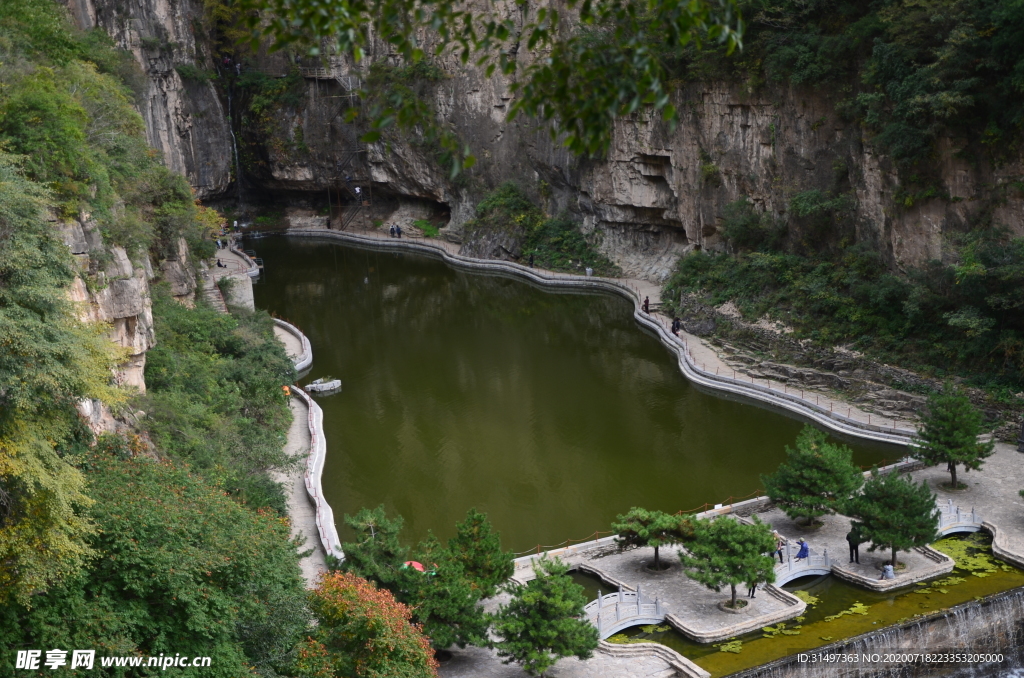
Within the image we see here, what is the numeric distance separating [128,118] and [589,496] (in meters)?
18.3

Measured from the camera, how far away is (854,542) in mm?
19688

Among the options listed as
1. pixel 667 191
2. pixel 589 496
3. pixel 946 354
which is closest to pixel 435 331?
pixel 667 191

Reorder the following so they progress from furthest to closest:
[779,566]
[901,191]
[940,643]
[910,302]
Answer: [901,191] < [910,302] < [779,566] < [940,643]

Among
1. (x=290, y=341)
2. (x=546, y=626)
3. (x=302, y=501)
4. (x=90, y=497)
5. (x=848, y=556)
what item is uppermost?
(x=90, y=497)

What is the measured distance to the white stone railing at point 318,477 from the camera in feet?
68.7

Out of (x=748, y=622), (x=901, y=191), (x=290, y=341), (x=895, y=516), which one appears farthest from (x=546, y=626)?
(x=290, y=341)

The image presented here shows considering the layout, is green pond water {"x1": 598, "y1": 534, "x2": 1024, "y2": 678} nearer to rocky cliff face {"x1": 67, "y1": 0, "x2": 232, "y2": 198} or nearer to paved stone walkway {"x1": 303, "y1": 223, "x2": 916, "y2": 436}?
paved stone walkway {"x1": 303, "y1": 223, "x2": 916, "y2": 436}

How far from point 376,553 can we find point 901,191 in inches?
828

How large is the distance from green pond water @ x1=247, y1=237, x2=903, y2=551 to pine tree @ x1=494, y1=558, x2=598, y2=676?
5518mm

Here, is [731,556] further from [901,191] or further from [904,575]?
[901,191]

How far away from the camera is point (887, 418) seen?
27.5 m

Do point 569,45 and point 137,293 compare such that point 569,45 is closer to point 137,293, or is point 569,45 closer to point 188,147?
point 137,293

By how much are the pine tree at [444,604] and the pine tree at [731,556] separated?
14.5 feet

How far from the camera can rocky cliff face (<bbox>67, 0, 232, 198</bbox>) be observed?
51.0m
